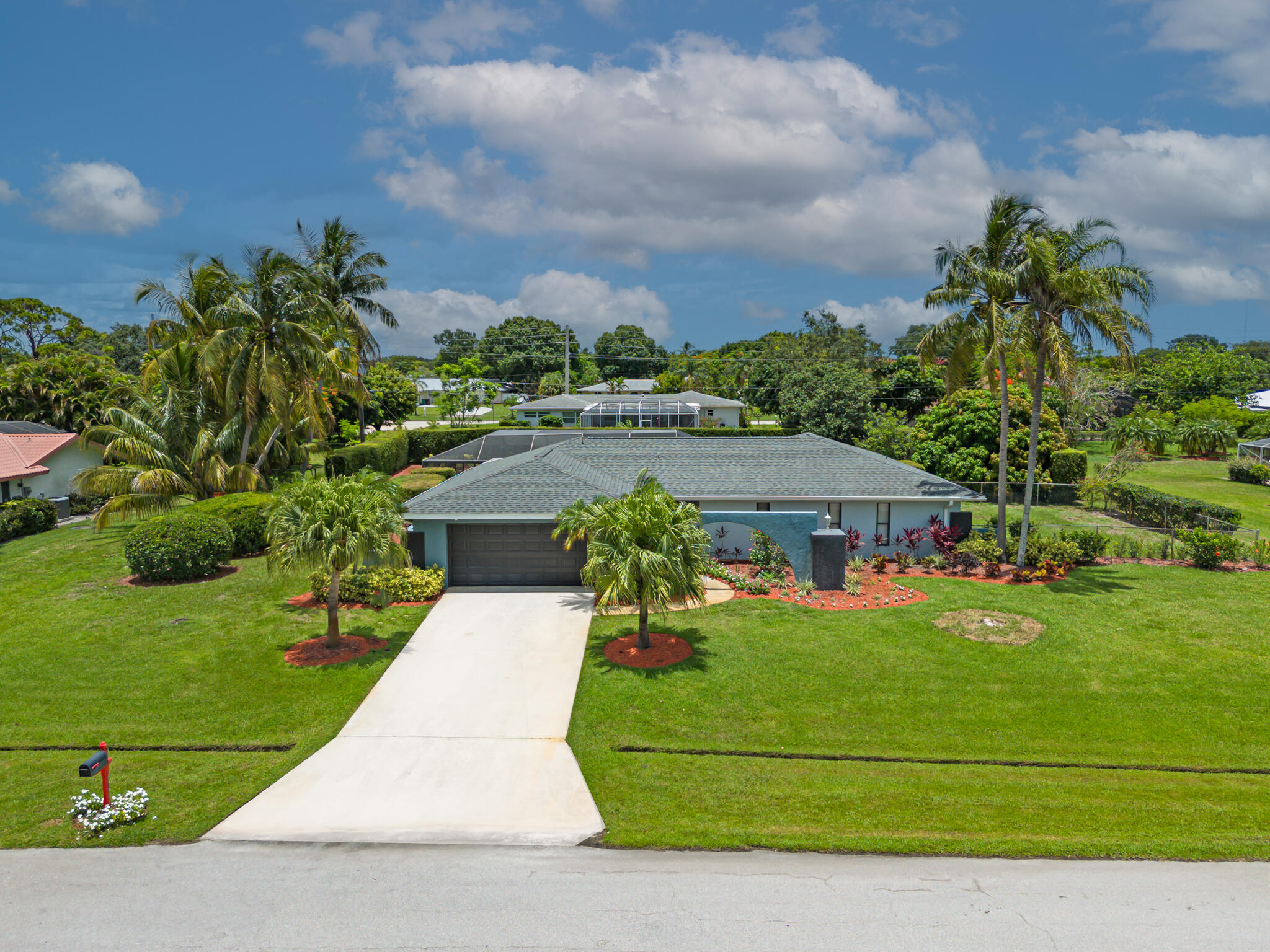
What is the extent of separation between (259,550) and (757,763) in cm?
1878

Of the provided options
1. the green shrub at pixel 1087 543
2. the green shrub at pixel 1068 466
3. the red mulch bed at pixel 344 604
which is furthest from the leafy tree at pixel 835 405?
the red mulch bed at pixel 344 604

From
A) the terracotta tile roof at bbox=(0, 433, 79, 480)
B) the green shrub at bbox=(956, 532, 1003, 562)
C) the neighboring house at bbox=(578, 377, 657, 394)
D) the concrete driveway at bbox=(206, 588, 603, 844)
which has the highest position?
the neighboring house at bbox=(578, 377, 657, 394)

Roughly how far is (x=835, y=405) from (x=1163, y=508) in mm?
19587

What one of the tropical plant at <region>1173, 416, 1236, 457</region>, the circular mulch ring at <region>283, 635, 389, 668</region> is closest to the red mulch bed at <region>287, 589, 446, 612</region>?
the circular mulch ring at <region>283, 635, 389, 668</region>

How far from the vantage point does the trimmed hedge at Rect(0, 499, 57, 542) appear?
26.2m

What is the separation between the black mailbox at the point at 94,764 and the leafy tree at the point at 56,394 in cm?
3579

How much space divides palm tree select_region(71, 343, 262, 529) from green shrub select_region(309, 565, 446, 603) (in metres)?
9.65

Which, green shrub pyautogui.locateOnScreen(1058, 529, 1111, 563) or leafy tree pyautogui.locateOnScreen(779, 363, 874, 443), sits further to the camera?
leafy tree pyautogui.locateOnScreen(779, 363, 874, 443)

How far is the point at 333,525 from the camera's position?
1406 centimetres

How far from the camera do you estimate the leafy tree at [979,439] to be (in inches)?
1275

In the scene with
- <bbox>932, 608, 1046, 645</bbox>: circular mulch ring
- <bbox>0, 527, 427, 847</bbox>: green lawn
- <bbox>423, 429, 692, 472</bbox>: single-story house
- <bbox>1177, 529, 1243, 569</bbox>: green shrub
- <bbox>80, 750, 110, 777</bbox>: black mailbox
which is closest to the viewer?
<bbox>80, 750, 110, 777</bbox>: black mailbox

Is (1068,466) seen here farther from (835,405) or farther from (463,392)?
(463,392)

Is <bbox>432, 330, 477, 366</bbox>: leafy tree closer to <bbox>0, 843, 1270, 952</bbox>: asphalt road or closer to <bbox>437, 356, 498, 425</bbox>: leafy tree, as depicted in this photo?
<bbox>437, 356, 498, 425</bbox>: leafy tree

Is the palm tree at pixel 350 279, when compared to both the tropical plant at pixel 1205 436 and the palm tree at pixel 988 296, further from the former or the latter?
the tropical plant at pixel 1205 436
